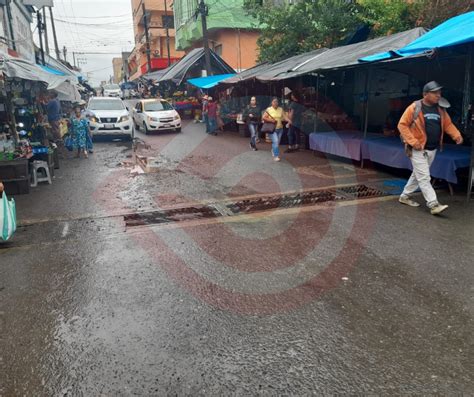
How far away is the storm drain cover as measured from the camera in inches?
251

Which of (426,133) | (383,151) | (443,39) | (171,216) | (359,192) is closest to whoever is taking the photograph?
(426,133)

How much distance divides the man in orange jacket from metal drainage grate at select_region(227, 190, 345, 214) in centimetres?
158

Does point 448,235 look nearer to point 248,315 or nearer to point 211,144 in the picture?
point 248,315

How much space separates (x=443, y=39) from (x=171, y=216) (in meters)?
5.51

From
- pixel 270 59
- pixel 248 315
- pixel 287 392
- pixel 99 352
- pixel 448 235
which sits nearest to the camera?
pixel 287 392

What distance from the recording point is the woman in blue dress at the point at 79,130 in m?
12.6

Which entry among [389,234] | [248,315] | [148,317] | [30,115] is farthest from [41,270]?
[30,115]

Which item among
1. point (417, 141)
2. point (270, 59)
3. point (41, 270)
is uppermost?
point (270, 59)

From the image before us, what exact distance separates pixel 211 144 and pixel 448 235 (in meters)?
10.9

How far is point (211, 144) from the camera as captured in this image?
1507 centimetres

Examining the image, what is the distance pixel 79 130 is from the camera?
42.1 ft

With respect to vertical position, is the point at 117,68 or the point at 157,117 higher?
the point at 117,68

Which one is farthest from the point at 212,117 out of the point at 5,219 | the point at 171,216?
the point at 5,219

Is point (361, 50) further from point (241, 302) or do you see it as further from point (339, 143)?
point (241, 302)
